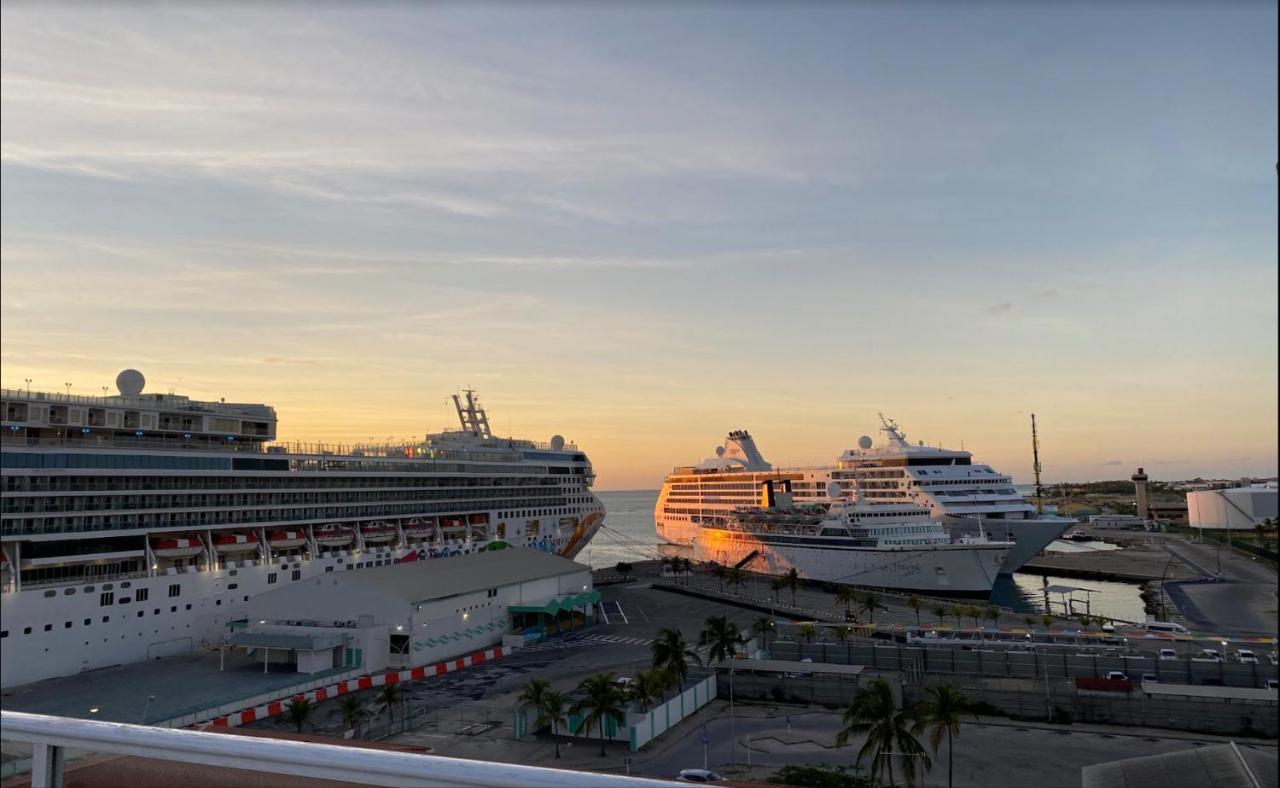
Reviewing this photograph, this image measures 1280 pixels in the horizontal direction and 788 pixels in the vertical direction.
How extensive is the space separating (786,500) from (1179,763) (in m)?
58.0

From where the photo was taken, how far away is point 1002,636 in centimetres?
3688

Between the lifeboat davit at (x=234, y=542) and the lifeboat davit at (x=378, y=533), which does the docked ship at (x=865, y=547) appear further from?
the lifeboat davit at (x=234, y=542)

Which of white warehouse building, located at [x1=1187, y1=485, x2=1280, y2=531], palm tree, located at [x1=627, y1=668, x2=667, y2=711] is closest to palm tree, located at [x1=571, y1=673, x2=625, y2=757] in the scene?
palm tree, located at [x1=627, y1=668, x2=667, y2=711]

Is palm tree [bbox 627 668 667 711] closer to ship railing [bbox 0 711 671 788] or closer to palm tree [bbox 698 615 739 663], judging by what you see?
palm tree [bbox 698 615 739 663]

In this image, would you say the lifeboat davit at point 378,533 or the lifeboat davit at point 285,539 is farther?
the lifeboat davit at point 378,533

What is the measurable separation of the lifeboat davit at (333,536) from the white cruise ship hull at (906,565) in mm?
32112

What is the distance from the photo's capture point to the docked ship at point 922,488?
187 ft

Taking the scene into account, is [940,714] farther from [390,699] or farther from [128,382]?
[128,382]

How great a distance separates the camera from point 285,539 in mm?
43062

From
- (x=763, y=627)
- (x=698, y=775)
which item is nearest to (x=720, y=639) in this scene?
(x=763, y=627)

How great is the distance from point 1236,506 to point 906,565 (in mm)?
50858

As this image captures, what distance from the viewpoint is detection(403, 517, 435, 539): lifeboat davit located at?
172 feet

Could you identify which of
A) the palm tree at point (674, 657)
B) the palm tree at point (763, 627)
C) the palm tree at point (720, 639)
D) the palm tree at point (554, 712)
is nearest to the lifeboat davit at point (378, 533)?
the palm tree at point (763, 627)

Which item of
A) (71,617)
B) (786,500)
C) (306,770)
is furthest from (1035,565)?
(306,770)
